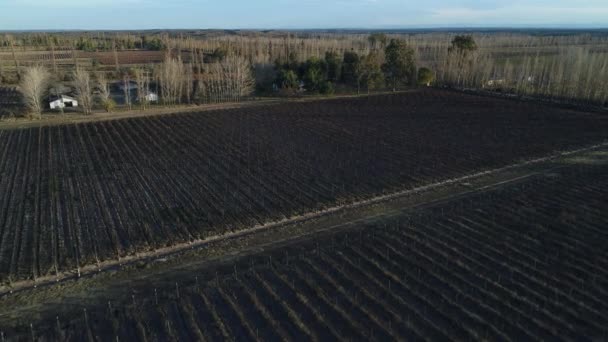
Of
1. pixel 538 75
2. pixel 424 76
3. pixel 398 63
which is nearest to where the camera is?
pixel 538 75

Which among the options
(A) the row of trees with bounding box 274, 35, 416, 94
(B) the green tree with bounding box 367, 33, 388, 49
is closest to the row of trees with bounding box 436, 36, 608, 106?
(A) the row of trees with bounding box 274, 35, 416, 94

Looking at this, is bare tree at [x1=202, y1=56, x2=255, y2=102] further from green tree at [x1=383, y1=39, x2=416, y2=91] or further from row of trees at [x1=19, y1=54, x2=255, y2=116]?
green tree at [x1=383, y1=39, x2=416, y2=91]


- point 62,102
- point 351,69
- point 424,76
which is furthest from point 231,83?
point 424,76

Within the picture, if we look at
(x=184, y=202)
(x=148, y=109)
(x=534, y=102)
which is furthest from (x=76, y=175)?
(x=534, y=102)

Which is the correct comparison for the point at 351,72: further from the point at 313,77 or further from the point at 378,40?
the point at 378,40

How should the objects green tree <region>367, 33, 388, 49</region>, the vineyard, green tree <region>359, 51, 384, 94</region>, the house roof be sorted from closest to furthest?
the vineyard
the house roof
green tree <region>359, 51, 384, 94</region>
green tree <region>367, 33, 388, 49</region>

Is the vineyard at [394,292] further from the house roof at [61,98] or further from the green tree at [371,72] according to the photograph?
the house roof at [61,98]
